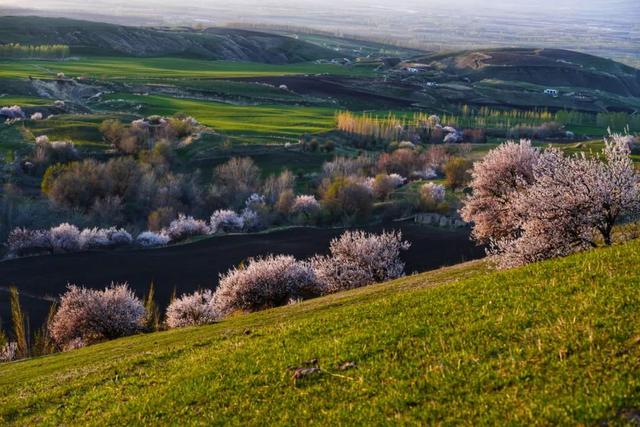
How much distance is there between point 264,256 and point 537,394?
4373cm

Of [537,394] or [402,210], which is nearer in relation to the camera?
[537,394]

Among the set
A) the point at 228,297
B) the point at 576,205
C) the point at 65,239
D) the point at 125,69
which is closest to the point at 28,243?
the point at 65,239

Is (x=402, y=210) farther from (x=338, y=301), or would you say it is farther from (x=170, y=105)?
(x=170, y=105)

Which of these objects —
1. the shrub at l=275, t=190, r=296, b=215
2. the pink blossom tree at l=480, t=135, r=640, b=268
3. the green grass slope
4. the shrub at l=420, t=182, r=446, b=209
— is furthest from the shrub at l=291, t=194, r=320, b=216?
the green grass slope

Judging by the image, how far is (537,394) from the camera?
416 inches

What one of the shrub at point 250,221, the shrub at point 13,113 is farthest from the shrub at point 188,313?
the shrub at point 13,113

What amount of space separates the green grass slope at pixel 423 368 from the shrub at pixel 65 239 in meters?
37.6

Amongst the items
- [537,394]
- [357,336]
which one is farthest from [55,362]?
[537,394]

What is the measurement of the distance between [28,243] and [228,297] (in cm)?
2756

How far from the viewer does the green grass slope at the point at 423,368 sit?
10.7 m

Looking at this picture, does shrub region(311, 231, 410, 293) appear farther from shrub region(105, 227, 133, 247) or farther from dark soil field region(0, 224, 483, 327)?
shrub region(105, 227, 133, 247)

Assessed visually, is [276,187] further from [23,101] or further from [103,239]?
[23,101]

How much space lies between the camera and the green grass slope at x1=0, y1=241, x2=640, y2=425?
10727 millimetres

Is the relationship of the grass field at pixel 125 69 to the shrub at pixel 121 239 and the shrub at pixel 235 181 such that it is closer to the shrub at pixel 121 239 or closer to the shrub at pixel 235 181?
the shrub at pixel 235 181
